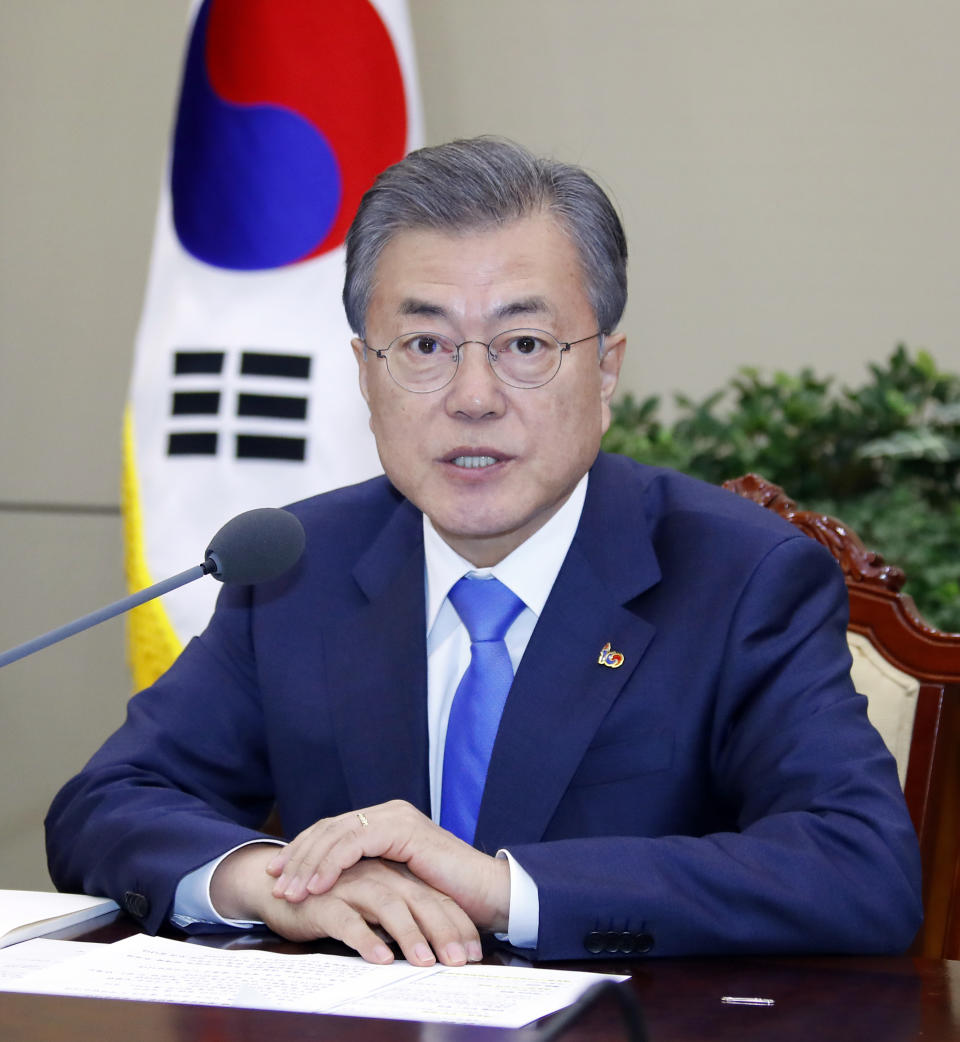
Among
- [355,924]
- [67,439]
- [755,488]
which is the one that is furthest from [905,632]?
[67,439]

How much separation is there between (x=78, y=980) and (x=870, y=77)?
11.3 feet

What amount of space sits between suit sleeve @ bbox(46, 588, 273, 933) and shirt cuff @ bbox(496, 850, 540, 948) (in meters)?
0.33

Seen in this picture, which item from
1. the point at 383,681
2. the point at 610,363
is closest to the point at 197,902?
the point at 383,681

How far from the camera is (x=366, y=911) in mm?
1280

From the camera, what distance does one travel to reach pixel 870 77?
3803 millimetres

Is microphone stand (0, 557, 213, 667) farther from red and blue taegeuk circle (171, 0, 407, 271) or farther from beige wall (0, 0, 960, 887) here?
beige wall (0, 0, 960, 887)

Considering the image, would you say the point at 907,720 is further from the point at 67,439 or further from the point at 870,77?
the point at 67,439

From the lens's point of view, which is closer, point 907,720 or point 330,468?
point 907,720

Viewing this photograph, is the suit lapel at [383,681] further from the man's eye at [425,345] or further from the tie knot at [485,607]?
the man's eye at [425,345]

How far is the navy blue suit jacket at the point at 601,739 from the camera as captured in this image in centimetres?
133

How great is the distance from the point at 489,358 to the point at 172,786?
2.20 ft

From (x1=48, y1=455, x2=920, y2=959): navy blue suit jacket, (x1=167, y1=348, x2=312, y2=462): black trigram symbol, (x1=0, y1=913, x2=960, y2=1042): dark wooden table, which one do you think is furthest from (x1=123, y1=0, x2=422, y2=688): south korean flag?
(x1=0, y1=913, x2=960, y2=1042): dark wooden table

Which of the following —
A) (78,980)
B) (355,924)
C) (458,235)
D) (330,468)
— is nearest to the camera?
(78,980)

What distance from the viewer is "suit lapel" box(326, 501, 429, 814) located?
170 cm
